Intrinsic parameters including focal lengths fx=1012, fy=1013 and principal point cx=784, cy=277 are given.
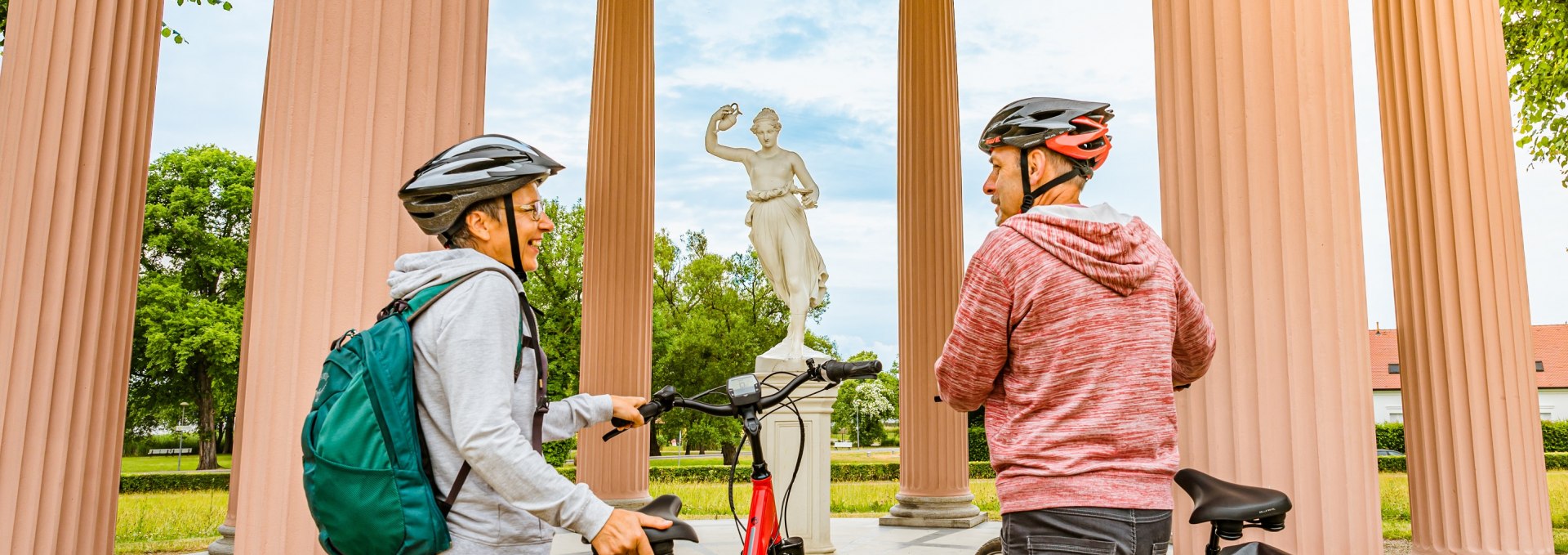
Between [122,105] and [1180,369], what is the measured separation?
5606mm

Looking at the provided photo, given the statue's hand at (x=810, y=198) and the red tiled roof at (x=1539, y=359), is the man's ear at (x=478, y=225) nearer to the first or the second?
the statue's hand at (x=810, y=198)

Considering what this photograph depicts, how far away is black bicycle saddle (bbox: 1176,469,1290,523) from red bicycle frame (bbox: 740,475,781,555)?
145 cm

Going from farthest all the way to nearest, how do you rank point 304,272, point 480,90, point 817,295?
point 817,295
point 480,90
point 304,272

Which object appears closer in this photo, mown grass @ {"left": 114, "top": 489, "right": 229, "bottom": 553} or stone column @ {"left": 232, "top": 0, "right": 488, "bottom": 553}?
stone column @ {"left": 232, "top": 0, "right": 488, "bottom": 553}

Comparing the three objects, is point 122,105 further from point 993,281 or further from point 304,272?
point 993,281

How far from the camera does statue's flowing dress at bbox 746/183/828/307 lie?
1174 centimetres

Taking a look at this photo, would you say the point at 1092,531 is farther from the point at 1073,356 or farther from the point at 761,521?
the point at 761,521

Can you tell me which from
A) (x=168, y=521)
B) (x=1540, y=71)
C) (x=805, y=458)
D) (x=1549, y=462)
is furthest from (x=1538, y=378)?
(x=168, y=521)

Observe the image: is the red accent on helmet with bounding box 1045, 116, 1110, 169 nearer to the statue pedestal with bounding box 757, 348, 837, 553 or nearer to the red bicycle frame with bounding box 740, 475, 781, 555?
the red bicycle frame with bounding box 740, 475, 781, 555

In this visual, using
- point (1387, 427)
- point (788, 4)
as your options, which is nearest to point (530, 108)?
point (788, 4)

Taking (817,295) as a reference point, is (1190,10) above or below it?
above

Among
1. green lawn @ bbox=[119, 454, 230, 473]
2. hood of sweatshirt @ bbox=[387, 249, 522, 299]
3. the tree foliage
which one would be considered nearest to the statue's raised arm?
hood of sweatshirt @ bbox=[387, 249, 522, 299]

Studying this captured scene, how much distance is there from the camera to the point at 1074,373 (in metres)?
2.66

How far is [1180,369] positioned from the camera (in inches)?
128
